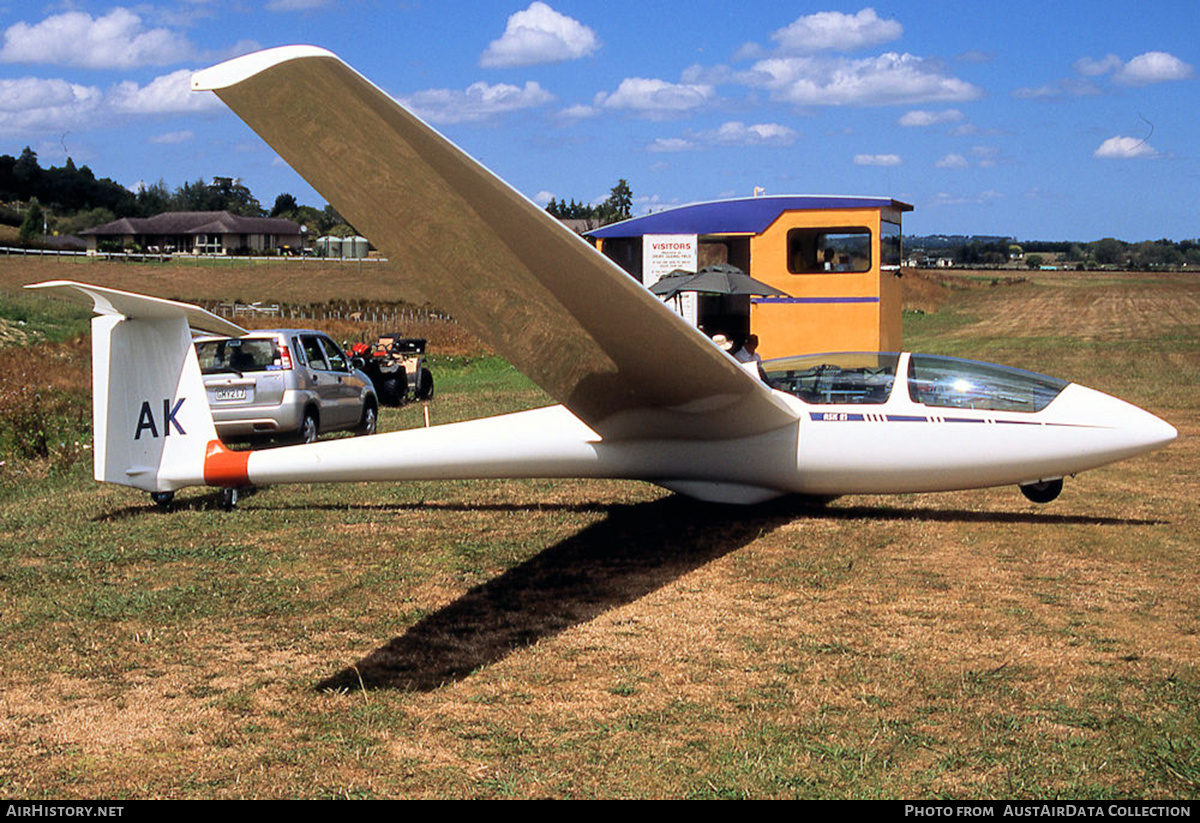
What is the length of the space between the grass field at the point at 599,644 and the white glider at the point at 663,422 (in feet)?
1.81

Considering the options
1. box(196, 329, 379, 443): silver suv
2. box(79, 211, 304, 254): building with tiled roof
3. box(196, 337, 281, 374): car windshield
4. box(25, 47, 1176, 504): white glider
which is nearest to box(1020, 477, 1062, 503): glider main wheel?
box(25, 47, 1176, 504): white glider

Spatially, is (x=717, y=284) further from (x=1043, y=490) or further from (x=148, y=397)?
(x=148, y=397)

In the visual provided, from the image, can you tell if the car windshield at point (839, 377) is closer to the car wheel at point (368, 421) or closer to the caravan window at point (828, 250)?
the caravan window at point (828, 250)

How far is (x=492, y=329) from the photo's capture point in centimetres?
675

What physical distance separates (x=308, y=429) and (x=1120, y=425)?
32.0 ft

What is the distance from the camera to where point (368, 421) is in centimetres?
1669

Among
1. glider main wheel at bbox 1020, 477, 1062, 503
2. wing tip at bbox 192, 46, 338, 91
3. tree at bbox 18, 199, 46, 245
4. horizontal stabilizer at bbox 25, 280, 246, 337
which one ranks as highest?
tree at bbox 18, 199, 46, 245

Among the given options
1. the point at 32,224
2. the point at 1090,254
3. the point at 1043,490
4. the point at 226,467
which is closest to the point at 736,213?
the point at 1043,490

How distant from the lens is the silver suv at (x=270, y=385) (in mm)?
13750

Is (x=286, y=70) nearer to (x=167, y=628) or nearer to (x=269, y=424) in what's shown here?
(x=167, y=628)

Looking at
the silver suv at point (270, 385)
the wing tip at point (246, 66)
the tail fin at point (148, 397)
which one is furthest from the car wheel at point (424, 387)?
the wing tip at point (246, 66)

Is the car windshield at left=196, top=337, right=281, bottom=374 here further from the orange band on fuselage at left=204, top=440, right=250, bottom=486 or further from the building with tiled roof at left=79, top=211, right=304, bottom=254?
the building with tiled roof at left=79, top=211, right=304, bottom=254

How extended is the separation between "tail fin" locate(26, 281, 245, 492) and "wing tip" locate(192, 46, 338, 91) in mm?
5422

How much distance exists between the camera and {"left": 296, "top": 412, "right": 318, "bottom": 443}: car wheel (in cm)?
1420
